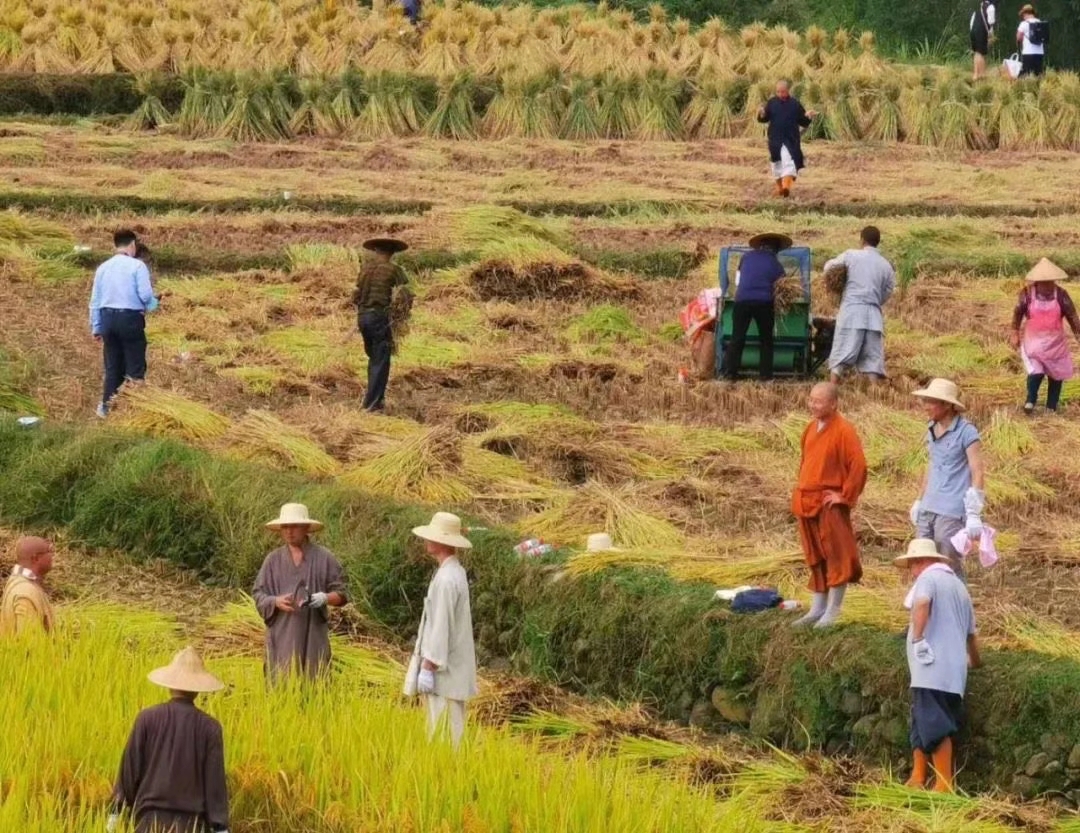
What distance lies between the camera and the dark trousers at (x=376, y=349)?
15664 mm

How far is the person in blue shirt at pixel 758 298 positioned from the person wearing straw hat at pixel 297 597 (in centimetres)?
711

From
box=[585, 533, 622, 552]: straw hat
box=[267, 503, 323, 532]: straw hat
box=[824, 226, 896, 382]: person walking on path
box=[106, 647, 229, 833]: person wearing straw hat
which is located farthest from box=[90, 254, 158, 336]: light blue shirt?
box=[106, 647, 229, 833]: person wearing straw hat

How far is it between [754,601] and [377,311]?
5604 millimetres

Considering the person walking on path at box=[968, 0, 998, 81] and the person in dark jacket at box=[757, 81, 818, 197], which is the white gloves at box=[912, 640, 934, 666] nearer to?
the person in dark jacket at box=[757, 81, 818, 197]

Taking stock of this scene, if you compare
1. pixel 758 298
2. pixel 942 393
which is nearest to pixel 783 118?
pixel 758 298

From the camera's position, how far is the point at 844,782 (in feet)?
30.7

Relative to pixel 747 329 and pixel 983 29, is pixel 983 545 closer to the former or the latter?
pixel 747 329

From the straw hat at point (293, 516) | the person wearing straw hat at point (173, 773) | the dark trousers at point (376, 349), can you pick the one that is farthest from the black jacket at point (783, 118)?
the person wearing straw hat at point (173, 773)

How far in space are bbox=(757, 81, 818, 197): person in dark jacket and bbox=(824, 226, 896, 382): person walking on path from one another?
29.8 feet

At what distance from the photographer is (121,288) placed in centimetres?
1535

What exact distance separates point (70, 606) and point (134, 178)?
1502cm

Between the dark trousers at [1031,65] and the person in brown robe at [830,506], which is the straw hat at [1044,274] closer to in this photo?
the person in brown robe at [830,506]

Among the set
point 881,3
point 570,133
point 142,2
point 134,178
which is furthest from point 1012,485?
point 881,3

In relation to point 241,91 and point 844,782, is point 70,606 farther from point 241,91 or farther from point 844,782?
point 241,91
